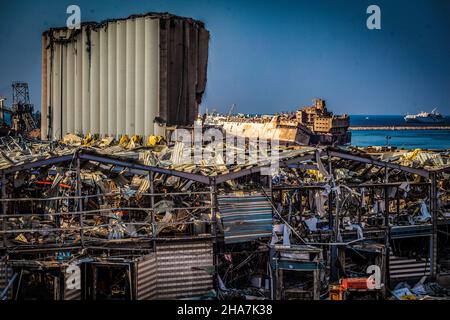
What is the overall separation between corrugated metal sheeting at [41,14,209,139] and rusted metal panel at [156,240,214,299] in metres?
9.74

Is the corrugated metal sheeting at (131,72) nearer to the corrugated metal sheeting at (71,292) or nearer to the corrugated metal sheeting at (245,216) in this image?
the corrugated metal sheeting at (245,216)

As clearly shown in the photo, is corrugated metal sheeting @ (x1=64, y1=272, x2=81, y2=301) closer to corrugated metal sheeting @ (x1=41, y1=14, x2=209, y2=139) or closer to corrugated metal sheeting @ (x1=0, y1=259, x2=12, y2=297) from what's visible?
corrugated metal sheeting @ (x1=0, y1=259, x2=12, y2=297)

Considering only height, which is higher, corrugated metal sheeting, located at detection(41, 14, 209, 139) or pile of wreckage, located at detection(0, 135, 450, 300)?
corrugated metal sheeting, located at detection(41, 14, 209, 139)

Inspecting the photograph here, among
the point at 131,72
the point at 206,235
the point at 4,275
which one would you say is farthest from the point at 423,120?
the point at 4,275

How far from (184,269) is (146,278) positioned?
0.90 metres

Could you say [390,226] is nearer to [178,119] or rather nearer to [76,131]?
[178,119]

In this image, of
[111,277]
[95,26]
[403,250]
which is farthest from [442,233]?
[95,26]

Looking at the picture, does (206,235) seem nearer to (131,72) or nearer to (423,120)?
(131,72)

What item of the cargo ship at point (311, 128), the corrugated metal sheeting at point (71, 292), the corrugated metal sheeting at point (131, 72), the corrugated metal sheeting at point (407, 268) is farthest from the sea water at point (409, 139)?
the corrugated metal sheeting at point (71, 292)

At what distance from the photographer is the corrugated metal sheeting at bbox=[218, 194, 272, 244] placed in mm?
9805

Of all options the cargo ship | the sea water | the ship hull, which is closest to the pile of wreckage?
the cargo ship

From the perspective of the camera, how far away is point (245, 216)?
9.95 metres

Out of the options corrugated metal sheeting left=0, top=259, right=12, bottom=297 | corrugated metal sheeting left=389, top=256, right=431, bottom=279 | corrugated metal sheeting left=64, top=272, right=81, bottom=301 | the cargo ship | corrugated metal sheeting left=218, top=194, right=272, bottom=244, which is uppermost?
the cargo ship
